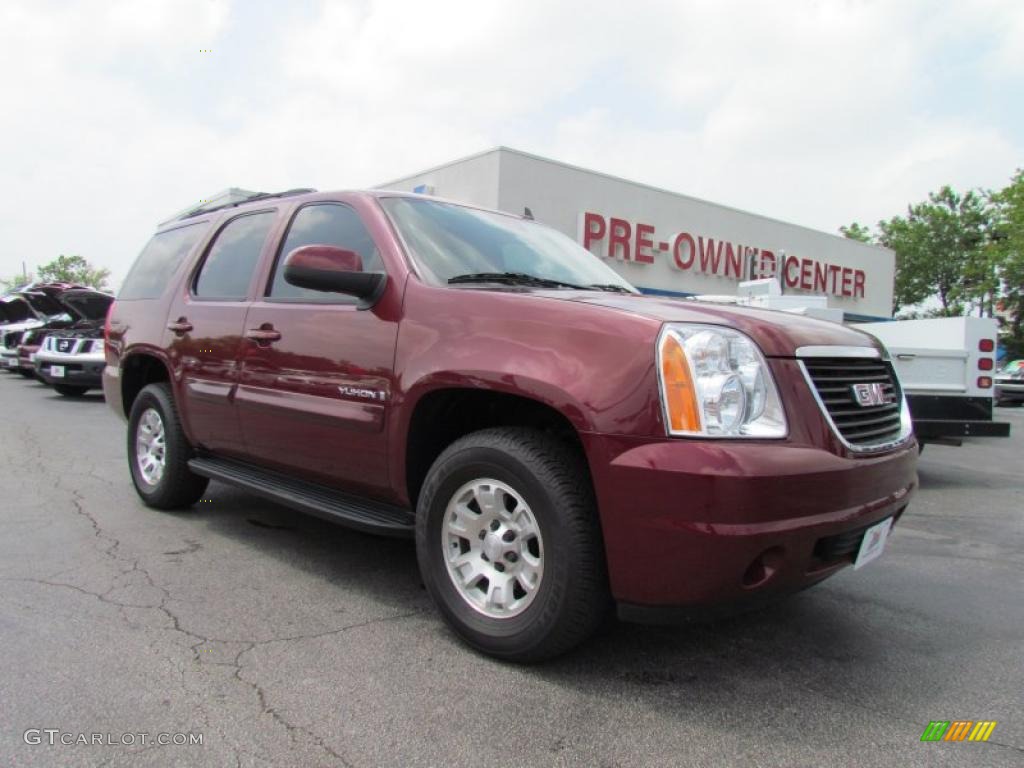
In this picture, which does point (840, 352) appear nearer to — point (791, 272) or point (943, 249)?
point (791, 272)

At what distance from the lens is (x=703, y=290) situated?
20234mm

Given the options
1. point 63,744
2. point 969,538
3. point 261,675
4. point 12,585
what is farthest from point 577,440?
point 969,538

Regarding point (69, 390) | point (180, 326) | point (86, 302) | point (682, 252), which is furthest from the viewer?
point (682, 252)

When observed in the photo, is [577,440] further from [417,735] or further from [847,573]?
[847,573]

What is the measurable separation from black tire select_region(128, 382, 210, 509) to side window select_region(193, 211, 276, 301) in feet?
Result: 2.38

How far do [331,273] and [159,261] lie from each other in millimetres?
2622

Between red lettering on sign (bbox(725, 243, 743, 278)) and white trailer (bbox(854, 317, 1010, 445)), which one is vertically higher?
red lettering on sign (bbox(725, 243, 743, 278))

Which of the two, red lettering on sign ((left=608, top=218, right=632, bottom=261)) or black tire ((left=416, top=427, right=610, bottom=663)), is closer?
black tire ((left=416, top=427, right=610, bottom=663))

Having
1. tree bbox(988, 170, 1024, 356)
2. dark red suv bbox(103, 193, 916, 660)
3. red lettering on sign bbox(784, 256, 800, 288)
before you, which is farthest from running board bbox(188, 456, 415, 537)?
tree bbox(988, 170, 1024, 356)

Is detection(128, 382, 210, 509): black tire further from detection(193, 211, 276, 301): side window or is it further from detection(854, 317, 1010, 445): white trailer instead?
detection(854, 317, 1010, 445): white trailer

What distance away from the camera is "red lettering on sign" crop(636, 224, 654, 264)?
60.4ft

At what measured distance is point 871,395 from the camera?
2.78 metres

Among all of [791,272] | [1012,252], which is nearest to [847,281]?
[791,272]

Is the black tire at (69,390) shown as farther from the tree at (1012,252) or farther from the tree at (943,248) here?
the tree at (943,248)
